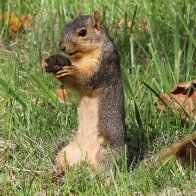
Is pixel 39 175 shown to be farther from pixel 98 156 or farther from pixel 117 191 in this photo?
pixel 117 191

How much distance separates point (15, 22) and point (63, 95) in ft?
4.35

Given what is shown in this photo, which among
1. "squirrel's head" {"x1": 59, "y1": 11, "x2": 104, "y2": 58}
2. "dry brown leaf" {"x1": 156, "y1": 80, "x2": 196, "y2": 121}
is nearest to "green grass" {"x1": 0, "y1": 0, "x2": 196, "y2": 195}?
"dry brown leaf" {"x1": 156, "y1": 80, "x2": 196, "y2": 121}

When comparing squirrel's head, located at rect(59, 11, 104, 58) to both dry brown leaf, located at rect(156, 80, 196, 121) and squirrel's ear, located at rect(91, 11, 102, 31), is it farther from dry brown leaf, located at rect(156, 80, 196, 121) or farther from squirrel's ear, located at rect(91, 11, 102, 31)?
dry brown leaf, located at rect(156, 80, 196, 121)

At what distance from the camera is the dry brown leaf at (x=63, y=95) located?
Answer: 488 cm

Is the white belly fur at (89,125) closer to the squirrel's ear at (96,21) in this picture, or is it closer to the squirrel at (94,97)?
the squirrel at (94,97)

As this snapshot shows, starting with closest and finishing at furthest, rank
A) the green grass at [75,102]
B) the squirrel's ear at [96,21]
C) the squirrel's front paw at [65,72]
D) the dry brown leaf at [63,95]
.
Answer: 1. the green grass at [75,102]
2. the squirrel's front paw at [65,72]
3. the squirrel's ear at [96,21]
4. the dry brown leaf at [63,95]

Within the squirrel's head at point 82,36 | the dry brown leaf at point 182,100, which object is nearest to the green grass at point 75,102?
the dry brown leaf at point 182,100

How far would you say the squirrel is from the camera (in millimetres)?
4023

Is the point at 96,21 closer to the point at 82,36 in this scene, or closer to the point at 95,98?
the point at 82,36

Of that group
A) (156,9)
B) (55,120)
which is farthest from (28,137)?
(156,9)

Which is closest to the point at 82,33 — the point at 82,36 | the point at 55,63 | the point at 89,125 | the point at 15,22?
the point at 82,36

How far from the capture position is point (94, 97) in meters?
4.07

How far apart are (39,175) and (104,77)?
0.60 m

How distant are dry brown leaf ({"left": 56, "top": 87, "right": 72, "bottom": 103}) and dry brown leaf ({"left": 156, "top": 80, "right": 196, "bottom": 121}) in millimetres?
583
